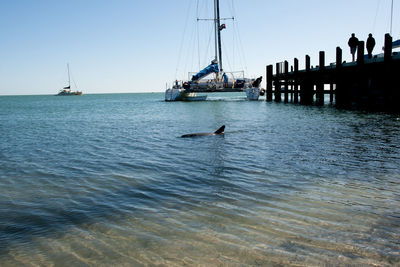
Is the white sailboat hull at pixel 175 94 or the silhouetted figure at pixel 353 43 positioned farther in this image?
the white sailboat hull at pixel 175 94

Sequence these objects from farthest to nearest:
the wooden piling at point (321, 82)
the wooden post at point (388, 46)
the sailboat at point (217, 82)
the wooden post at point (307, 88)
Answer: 1. the sailboat at point (217, 82)
2. the wooden post at point (307, 88)
3. the wooden piling at point (321, 82)
4. the wooden post at point (388, 46)

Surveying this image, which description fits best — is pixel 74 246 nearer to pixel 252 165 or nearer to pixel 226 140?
pixel 252 165

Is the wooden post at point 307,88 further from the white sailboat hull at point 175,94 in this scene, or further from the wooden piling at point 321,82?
the white sailboat hull at point 175,94

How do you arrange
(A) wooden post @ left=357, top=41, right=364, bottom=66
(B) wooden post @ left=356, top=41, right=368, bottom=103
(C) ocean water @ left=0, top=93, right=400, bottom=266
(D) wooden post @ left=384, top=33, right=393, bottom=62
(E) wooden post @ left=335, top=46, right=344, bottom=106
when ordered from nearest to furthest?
(C) ocean water @ left=0, top=93, right=400, bottom=266
(D) wooden post @ left=384, top=33, right=393, bottom=62
(A) wooden post @ left=357, top=41, right=364, bottom=66
(B) wooden post @ left=356, top=41, right=368, bottom=103
(E) wooden post @ left=335, top=46, right=344, bottom=106

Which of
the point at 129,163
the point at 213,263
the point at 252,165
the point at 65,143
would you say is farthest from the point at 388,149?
the point at 65,143

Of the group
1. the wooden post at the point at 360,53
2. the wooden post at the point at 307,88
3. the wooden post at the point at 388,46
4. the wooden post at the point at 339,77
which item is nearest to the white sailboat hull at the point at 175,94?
the wooden post at the point at 307,88

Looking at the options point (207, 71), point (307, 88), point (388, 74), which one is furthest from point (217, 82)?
point (388, 74)

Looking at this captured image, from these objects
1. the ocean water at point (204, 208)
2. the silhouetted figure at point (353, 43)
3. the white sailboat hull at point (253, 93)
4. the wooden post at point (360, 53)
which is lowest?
the ocean water at point (204, 208)

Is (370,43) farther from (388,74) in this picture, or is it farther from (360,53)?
(388,74)

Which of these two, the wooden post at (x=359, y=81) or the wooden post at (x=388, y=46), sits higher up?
the wooden post at (x=388, y=46)

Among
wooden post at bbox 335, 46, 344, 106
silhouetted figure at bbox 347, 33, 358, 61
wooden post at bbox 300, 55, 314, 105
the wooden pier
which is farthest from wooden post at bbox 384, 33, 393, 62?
wooden post at bbox 300, 55, 314, 105

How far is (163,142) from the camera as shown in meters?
13.2

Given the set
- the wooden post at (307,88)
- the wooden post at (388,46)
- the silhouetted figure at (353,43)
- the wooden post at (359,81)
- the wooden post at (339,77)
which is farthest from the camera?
the wooden post at (307,88)

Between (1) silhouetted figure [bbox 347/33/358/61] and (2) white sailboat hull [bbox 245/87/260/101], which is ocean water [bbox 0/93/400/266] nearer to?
(1) silhouetted figure [bbox 347/33/358/61]
